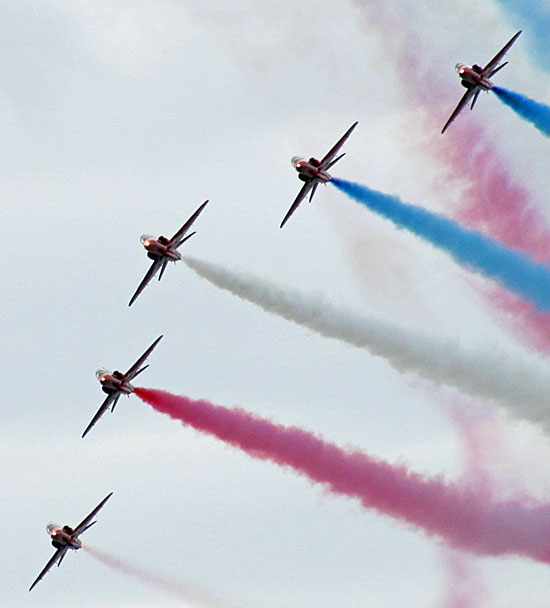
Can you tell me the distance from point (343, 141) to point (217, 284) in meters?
10.8

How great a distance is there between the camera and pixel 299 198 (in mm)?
89688

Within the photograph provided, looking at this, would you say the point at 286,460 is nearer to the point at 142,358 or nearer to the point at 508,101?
the point at 142,358

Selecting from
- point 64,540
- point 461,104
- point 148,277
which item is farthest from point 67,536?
point 461,104

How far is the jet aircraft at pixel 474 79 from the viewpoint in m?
→ 85.4

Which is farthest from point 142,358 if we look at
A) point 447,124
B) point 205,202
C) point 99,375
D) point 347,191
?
point 447,124

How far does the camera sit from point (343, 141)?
86625 mm

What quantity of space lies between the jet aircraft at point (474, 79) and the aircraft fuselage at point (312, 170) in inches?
285

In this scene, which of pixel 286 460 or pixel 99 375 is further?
pixel 99 375

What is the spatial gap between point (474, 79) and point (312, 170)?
34.4 ft

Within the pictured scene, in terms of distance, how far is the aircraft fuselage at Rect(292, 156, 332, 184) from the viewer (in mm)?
87875

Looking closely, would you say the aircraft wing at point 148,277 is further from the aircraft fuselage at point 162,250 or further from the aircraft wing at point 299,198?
the aircraft wing at point 299,198

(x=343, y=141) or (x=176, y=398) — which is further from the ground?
(x=343, y=141)

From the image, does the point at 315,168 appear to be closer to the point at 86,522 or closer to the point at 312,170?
the point at 312,170

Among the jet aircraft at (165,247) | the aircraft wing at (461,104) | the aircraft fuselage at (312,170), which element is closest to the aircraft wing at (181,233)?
the jet aircraft at (165,247)
